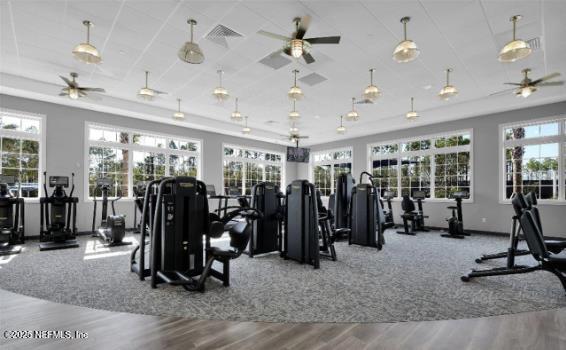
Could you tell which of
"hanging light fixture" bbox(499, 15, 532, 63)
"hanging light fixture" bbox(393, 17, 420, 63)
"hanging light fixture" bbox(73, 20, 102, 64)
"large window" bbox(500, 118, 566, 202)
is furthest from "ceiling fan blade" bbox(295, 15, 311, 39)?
"large window" bbox(500, 118, 566, 202)

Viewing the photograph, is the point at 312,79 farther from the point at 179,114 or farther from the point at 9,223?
the point at 9,223

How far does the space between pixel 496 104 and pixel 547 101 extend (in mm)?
1096

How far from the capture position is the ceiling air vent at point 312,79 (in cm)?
619

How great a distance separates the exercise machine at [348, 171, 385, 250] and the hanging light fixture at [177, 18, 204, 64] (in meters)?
4.26

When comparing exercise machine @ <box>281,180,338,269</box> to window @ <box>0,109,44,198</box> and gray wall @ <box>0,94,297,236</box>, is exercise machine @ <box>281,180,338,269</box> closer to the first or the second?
gray wall @ <box>0,94,297,236</box>

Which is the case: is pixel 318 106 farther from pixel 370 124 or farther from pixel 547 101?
pixel 547 101

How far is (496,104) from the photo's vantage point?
7480 millimetres

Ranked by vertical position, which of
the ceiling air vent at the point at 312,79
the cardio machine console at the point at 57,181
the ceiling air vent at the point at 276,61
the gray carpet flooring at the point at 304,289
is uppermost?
the ceiling air vent at the point at 276,61

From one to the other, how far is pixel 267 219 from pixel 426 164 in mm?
6987

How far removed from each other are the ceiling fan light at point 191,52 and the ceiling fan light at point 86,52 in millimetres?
1228

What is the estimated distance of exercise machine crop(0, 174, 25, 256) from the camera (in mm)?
5297

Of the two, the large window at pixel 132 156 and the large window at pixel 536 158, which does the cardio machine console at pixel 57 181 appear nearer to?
the large window at pixel 132 156

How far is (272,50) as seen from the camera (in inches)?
201

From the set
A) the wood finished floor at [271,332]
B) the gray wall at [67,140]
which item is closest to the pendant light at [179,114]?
the gray wall at [67,140]
